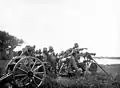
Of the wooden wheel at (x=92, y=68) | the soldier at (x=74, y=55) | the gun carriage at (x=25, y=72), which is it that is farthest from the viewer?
the wooden wheel at (x=92, y=68)

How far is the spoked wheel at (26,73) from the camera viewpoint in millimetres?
7305

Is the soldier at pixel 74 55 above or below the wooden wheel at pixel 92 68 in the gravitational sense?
above

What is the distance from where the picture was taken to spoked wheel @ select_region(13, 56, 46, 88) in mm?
7305

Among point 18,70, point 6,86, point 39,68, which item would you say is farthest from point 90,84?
point 6,86

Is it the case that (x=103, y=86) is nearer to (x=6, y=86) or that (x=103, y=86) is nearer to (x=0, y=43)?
(x=6, y=86)

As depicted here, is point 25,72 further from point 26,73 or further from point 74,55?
point 74,55

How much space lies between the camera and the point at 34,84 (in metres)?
7.61

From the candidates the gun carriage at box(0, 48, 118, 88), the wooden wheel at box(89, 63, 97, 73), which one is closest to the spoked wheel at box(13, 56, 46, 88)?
the gun carriage at box(0, 48, 118, 88)

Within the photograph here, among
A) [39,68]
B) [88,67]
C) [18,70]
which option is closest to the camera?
[18,70]

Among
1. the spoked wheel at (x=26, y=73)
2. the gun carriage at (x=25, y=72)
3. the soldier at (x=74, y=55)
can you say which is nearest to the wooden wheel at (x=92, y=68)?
the soldier at (x=74, y=55)

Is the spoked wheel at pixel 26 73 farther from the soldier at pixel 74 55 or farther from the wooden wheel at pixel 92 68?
the wooden wheel at pixel 92 68

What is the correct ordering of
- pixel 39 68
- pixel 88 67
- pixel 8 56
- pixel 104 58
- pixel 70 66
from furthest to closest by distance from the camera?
pixel 104 58
pixel 88 67
pixel 70 66
pixel 8 56
pixel 39 68

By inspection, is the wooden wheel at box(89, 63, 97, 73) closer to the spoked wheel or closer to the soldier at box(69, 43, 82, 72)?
the soldier at box(69, 43, 82, 72)

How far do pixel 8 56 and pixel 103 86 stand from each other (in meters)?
4.23
